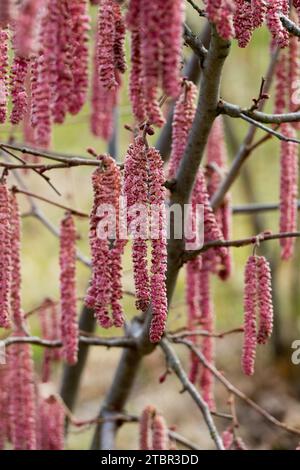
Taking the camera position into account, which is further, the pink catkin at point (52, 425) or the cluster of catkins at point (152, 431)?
the pink catkin at point (52, 425)

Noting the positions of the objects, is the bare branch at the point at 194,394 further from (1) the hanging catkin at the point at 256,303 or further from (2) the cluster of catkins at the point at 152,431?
(1) the hanging catkin at the point at 256,303

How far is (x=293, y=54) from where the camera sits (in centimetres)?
273

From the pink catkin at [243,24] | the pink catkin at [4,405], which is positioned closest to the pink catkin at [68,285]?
the pink catkin at [4,405]

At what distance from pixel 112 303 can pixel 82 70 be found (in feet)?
1.68

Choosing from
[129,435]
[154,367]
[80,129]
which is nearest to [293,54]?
[129,435]

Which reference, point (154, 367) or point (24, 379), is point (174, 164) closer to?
point (24, 379)

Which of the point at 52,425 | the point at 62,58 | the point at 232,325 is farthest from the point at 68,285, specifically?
the point at 232,325

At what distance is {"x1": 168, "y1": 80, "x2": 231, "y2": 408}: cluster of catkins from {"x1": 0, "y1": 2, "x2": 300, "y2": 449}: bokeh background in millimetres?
1398

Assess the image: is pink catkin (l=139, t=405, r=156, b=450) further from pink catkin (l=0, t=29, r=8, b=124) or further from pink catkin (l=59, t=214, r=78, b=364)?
pink catkin (l=0, t=29, r=8, b=124)

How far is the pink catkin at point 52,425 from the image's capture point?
10.4 ft

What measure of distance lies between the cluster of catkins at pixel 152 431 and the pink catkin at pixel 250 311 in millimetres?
657

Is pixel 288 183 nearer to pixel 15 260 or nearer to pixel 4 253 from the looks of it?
pixel 15 260

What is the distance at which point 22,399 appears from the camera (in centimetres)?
281

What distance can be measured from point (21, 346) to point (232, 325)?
5.12m
